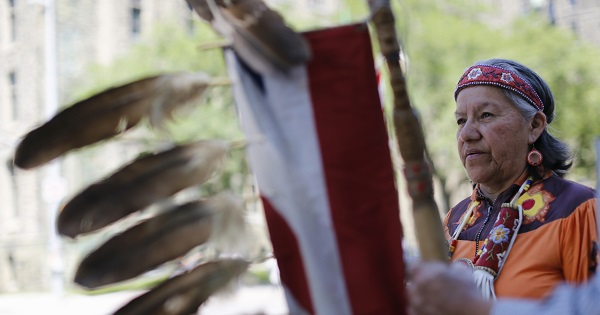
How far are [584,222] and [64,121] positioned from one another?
126 centimetres

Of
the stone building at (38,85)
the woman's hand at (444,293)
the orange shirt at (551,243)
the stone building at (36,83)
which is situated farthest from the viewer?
the stone building at (36,83)

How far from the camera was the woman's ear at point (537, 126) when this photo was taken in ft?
7.16

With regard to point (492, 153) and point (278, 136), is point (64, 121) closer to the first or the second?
point (278, 136)

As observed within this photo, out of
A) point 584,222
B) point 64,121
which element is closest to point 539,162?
point 584,222

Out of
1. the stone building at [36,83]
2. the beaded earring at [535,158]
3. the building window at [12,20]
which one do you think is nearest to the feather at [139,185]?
the beaded earring at [535,158]

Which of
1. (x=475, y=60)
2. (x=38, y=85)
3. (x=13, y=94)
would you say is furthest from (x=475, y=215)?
(x=13, y=94)

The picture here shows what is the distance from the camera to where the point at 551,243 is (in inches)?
73.2

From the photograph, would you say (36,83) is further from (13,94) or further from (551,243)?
(551,243)

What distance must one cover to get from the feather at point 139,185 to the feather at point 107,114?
A: 0.08m

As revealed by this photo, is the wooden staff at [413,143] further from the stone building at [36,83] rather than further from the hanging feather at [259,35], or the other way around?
the stone building at [36,83]

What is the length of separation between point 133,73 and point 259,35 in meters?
17.6

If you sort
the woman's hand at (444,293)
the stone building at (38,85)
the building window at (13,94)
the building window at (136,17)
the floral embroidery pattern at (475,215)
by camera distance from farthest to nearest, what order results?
the building window at (136,17), the building window at (13,94), the stone building at (38,85), the floral embroidery pattern at (475,215), the woman's hand at (444,293)

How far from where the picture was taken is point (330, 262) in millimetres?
1312

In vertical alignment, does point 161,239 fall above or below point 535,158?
above
